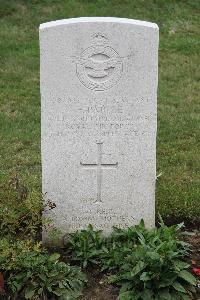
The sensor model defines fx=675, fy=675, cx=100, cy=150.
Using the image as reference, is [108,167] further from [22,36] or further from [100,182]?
[22,36]

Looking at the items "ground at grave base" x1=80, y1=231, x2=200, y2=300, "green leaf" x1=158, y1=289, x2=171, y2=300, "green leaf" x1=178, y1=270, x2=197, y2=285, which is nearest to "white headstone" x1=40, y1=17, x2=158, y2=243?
"ground at grave base" x1=80, y1=231, x2=200, y2=300

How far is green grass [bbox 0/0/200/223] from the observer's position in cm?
638

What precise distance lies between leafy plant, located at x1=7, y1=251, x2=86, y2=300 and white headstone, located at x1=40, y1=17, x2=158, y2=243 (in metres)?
0.58

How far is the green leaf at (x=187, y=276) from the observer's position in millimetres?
4496

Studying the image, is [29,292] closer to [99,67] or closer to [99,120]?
[99,120]

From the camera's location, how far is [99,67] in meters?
4.79

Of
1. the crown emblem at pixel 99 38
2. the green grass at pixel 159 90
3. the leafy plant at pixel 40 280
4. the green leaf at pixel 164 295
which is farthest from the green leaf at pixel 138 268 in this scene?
the crown emblem at pixel 99 38

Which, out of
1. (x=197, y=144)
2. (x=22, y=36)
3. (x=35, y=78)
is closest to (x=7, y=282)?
(x=197, y=144)

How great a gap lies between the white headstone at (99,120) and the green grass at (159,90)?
36 centimetres

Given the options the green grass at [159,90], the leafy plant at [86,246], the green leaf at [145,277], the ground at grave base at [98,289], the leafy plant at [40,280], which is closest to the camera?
the green leaf at [145,277]

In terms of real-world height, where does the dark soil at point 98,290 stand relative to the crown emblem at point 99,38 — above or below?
below

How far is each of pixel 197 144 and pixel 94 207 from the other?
101 inches

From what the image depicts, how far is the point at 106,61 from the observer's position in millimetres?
4777

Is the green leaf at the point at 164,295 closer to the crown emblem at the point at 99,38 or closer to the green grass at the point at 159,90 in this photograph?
the green grass at the point at 159,90
